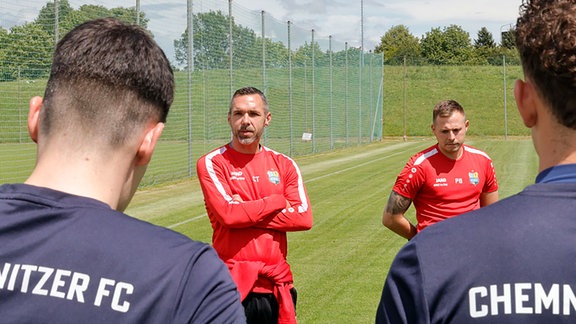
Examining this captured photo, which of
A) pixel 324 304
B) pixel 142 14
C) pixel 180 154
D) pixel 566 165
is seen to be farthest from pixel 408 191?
pixel 180 154

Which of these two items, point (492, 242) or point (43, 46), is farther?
point (43, 46)

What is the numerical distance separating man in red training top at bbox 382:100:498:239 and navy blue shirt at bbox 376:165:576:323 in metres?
4.72

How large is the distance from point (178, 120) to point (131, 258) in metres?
20.1

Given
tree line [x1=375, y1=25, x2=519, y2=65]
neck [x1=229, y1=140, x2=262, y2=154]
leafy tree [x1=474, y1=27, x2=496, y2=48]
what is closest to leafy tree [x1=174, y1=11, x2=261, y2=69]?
neck [x1=229, y1=140, x2=262, y2=154]

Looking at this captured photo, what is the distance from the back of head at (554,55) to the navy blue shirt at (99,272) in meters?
0.91

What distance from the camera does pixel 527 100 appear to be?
1.96 meters

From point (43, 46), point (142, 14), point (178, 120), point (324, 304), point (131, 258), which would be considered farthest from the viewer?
point (178, 120)

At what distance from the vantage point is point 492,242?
1.86 meters

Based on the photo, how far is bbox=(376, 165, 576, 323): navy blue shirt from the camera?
1826 millimetres

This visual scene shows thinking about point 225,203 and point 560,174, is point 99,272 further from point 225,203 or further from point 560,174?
point 225,203

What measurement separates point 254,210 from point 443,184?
6.71 feet

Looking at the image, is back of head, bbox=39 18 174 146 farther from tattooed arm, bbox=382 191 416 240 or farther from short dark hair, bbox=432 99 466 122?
short dark hair, bbox=432 99 466 122

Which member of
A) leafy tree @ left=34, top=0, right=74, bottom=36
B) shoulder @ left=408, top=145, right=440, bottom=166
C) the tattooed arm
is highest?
leafy tree @ left=34, top=0, right=74, bottom=36

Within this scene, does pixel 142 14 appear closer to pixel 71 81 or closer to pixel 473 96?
pixel 71 81
